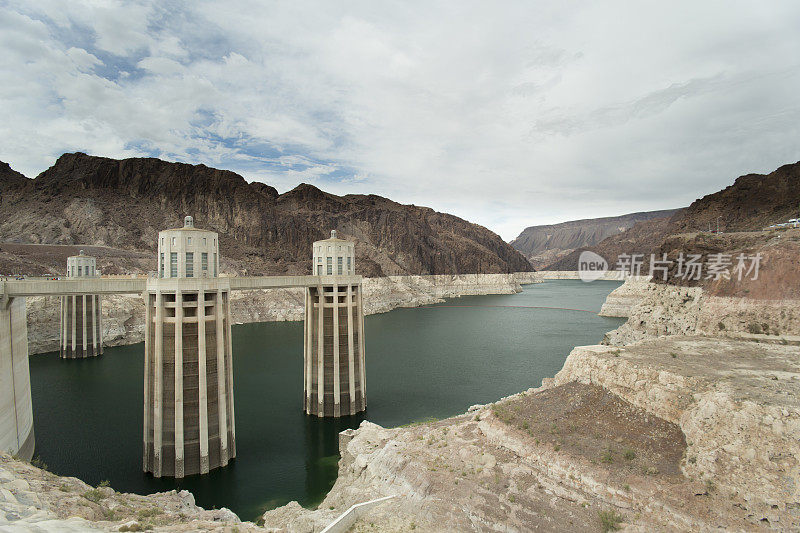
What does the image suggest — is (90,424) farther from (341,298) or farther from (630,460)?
(630,460)

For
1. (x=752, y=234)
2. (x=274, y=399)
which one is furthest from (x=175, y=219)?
(x=752, y=234)

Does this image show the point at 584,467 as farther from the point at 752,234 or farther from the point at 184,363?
the point at 752,234

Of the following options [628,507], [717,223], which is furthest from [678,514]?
[717,223]

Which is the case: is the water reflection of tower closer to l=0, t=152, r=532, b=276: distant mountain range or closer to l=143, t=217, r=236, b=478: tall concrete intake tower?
l=143, t=217, r=236, b=478: tall concrete intake tower

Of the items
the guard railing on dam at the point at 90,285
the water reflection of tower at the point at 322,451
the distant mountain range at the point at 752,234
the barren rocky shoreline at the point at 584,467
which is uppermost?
the distant mountain range at the point at 752,234

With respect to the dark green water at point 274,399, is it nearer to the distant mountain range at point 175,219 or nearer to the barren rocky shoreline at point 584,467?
the barren rocky shoreline at point 584,467

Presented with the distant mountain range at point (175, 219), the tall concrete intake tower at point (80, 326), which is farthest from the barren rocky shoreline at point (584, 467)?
the distant mountain range at point (175, 219)
